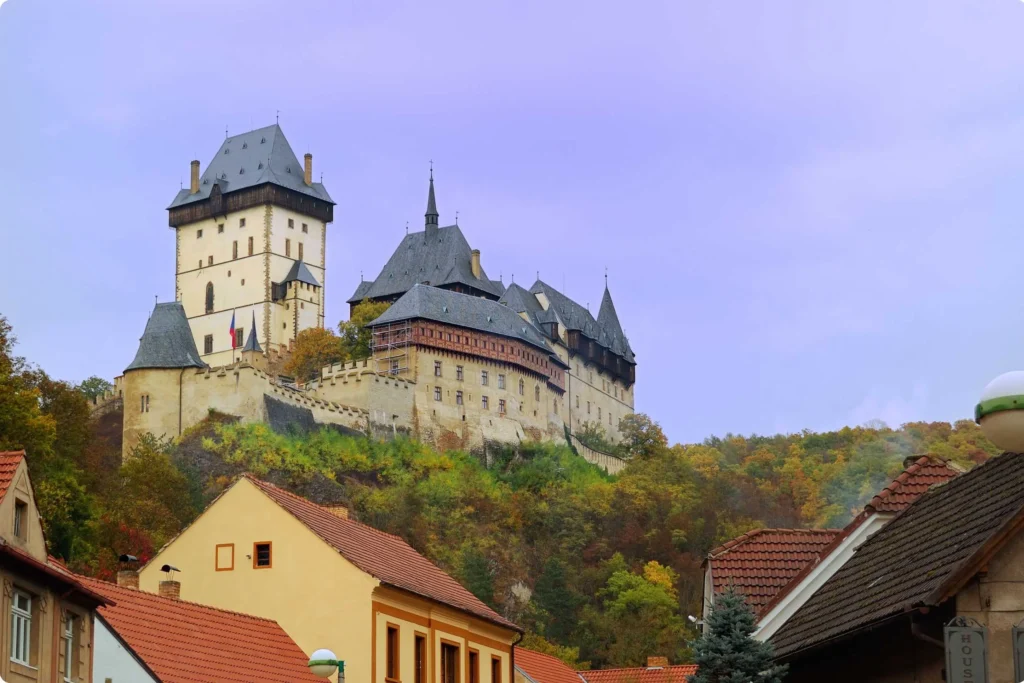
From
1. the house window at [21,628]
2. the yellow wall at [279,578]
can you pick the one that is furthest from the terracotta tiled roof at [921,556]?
the yellow wall at [279,578]

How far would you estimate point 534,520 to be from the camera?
94.4 m

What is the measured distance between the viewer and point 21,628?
16.2 meters

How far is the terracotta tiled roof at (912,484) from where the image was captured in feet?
53.8

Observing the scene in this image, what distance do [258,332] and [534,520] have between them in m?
23.7

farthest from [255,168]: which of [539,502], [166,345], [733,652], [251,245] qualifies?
[733,652]

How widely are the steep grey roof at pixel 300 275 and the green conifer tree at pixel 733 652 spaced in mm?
101725

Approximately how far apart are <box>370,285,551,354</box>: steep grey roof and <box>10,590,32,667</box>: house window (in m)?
85.5

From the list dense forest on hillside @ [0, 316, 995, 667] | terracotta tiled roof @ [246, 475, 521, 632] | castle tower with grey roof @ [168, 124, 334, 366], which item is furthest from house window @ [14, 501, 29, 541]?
castle tower with grey roof @ [168, 124, 334, 366]

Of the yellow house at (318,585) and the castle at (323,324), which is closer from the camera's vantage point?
the yellow house at (318,585)

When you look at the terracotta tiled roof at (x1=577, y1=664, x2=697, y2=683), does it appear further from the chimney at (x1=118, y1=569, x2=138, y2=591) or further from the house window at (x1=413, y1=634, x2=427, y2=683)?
the chimney at (x1=118, y1=569, x2=138, y2=591)

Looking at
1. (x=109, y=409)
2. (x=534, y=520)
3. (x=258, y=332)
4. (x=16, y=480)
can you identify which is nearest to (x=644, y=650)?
(x=534, y=520)

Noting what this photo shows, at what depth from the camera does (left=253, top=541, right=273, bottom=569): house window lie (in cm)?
2648

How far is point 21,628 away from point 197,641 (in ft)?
22.0

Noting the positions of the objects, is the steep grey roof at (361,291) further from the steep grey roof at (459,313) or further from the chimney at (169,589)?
the chimney at (169,589)
